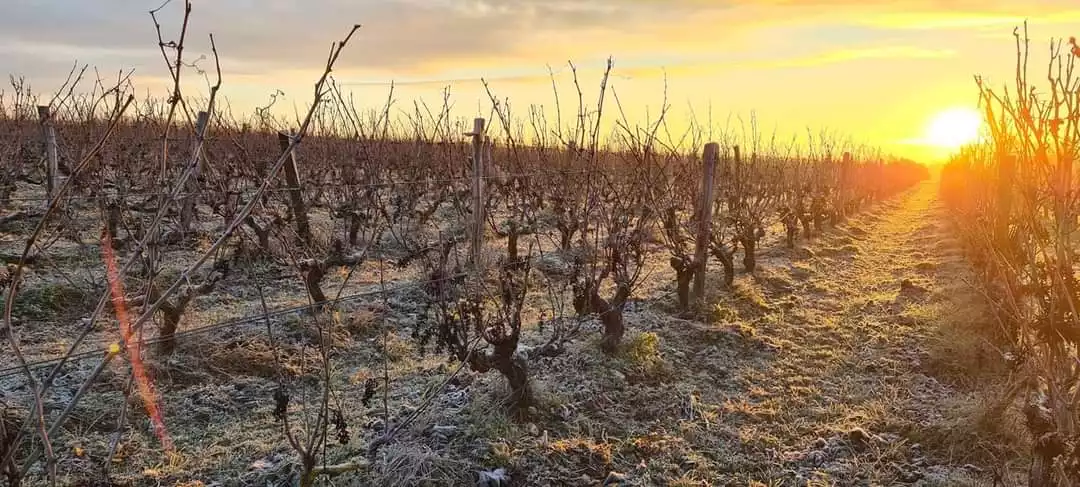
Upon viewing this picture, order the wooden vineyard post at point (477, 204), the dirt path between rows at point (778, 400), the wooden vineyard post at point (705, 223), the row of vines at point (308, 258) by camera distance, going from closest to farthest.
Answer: the row of vines at point (308, 258), the dirt path between rows at point (778, 400), the wooden vineyard post at point (705, 223), the wooden vineyard post at point (477, 204)

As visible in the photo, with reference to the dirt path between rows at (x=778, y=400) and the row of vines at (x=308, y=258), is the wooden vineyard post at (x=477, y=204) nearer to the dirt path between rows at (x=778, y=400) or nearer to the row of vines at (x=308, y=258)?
the row of vines at (x=308, y=258)

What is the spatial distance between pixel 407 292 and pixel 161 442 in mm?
2742

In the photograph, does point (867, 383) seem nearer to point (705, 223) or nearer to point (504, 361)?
point (705, 223)

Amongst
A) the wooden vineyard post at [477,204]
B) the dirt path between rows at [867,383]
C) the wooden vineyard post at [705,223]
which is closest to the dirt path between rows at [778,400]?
the dirt path between rows at [867,383]

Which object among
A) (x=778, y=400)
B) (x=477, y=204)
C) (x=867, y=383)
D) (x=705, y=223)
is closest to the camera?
(x=778, y=400)

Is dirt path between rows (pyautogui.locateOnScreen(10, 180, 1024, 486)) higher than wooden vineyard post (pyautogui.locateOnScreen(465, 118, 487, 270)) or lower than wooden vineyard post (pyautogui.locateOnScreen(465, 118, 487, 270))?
lower

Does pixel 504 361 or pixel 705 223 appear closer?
pixel 504 361

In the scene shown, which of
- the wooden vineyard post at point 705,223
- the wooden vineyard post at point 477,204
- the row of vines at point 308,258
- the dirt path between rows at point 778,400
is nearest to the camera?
the row of vines at point 308,258

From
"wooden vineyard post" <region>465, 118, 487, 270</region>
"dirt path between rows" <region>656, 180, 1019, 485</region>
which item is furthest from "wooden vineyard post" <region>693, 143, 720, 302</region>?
"wooden vineyard post" <region>465, 118, 487, 270</region>

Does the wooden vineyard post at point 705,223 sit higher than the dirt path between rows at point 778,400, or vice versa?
the wooden vineyard post at point 705,223

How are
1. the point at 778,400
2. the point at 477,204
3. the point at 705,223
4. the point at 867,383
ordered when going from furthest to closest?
the point at 477,204, the point at 705,223, the point at 867,383, the point at 778,400

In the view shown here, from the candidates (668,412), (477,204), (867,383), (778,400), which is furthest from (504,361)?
(477,204)

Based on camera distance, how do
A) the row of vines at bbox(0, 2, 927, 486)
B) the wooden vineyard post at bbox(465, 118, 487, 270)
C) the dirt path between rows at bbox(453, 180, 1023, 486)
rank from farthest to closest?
the wooden vineyard post at bbox(465, 118, 487, 270) → the dirt path between rows at bbox(453, 180, 1023, 486) → the row of vines at bbox(0, 2, 927, 486)

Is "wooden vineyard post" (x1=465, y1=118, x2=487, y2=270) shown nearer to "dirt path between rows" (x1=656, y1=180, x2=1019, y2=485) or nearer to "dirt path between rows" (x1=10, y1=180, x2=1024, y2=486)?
"dirt path between rows" (x1=10, y1=180, x2=1024, y2=486)
